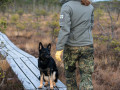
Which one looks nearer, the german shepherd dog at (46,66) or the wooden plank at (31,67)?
the german shepherd dog at (46,66)

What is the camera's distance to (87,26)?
304 cm

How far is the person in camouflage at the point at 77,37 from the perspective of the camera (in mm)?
2850

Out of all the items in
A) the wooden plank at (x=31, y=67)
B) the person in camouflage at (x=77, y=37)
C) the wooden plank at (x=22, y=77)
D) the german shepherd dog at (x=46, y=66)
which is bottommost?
the wooden plank at (x=31, y=67)

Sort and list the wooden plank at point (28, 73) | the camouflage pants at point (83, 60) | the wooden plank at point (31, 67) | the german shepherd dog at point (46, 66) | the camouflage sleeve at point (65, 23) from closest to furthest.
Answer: the camouflage sleeve at point (65, 23) → the camouflage pants at point (83, 60) → the german shepherd dog at point (46, 66) → the wooden plank at point (28, 73) → the wooden plank at point (31, 67)

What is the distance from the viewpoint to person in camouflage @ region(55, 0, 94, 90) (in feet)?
9.35

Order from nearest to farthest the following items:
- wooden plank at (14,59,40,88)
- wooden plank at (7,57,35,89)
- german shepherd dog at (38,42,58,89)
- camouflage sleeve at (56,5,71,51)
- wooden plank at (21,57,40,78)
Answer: camouflage sleeve at (56,5,71,51) → german shepherd dog at (38,42,58,89) → wooden plank at (7,57,35,89) → wooden plank at (14,59,40,88) → wooden plank at (21,57,40,78)

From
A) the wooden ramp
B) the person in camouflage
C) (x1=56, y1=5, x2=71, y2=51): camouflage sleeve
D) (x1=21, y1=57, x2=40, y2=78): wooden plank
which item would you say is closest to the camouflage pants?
the person in camouflage

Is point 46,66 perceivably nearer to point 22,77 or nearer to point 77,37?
point 22,77

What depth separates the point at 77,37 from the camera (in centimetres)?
300

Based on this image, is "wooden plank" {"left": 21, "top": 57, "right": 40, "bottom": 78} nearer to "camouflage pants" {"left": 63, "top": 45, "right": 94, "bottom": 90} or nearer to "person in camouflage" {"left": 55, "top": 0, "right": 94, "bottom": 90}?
"camouflage pants" {"left": 63, "top": 45, "right": 94, "bottom": 90}

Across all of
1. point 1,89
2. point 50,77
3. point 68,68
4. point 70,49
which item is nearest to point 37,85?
point 50,77

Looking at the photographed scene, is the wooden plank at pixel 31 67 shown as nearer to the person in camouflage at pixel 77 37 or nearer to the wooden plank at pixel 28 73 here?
the wooden plank at pixel 28 73

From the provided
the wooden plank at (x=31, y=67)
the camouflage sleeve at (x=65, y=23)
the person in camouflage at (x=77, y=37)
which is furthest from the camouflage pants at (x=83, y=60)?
the wooden plank at (x=31, y=67)

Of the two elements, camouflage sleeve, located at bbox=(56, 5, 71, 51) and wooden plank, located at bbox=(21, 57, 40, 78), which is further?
wooden plank, located at bbox=(21, 57, 40, 78)
